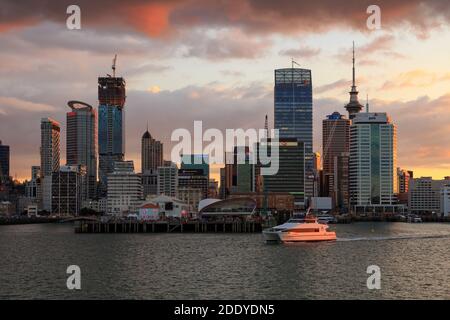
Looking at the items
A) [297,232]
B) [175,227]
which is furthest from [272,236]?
[175,227]

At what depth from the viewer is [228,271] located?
85.2m

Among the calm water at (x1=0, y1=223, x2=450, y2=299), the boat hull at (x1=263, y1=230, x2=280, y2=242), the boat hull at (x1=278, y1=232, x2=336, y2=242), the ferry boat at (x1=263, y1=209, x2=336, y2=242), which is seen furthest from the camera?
the boat hull at (x1=263, y1=230, x2=280, y2=242)

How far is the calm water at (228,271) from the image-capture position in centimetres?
6812

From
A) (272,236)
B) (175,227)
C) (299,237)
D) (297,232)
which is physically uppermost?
(297,232)

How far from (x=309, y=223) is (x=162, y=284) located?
210 ft

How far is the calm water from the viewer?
68.1 m

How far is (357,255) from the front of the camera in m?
107

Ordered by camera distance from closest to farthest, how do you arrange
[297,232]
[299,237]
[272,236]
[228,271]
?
1. [228,271]
2. [297,232]
3. [299,237]
4. [272,236]

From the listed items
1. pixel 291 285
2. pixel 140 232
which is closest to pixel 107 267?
pixel 291 285

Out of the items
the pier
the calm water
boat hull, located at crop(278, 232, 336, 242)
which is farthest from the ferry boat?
the pier

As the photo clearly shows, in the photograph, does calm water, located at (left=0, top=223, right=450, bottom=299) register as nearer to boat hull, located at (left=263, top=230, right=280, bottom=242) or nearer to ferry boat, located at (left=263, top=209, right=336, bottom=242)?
ferry boat, located at (left=263, top=209, right=336, bottom=242)

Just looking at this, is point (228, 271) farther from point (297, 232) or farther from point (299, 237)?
point (299, 237)

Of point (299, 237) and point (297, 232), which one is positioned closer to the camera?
point (297, 232)

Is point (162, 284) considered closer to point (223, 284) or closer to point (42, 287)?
point (223, 284)
